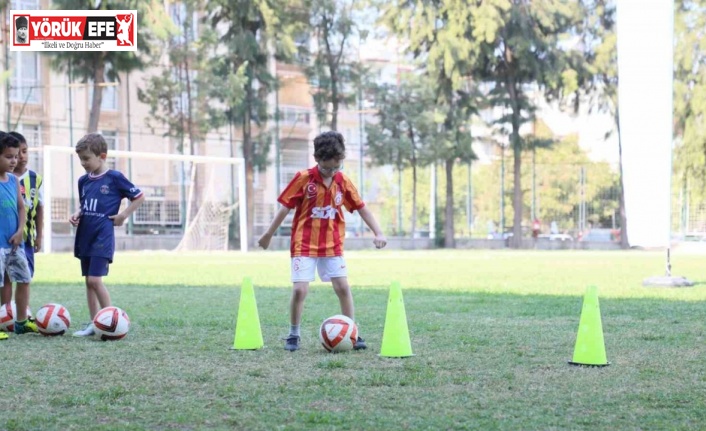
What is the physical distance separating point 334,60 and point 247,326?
120 feet

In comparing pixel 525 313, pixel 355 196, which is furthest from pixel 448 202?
pixel 355 196

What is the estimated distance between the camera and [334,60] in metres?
43.0

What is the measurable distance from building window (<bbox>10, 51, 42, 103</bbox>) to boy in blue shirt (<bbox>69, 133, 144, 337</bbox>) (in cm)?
2800

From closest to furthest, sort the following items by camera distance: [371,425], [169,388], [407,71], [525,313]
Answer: [371,425] → [169,388] → [525,313] → [407,71]

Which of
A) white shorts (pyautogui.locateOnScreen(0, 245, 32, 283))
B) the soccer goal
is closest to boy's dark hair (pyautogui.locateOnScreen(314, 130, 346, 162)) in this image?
white shorts (pyautogui.locateOnScreen(0, 245, 32, 283))

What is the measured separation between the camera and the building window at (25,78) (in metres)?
35.1

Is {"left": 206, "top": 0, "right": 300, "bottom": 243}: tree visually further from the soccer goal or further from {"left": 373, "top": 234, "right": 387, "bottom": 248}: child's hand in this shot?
{"left": 373, "top": 234, "right": 387, "bottom": 248}: child's hand

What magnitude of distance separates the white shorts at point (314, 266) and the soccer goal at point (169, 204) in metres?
25.5

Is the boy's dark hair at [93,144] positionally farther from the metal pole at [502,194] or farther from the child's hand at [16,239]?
the metal pole at [502,194]

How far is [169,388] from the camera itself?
5398 mm

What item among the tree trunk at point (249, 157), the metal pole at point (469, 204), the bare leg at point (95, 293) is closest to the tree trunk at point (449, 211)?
the metal pole at point (469, 204)

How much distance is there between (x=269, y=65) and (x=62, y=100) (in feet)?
29.6

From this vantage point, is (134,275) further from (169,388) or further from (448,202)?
(448,202)

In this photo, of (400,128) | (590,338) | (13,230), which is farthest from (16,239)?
(400,128)
